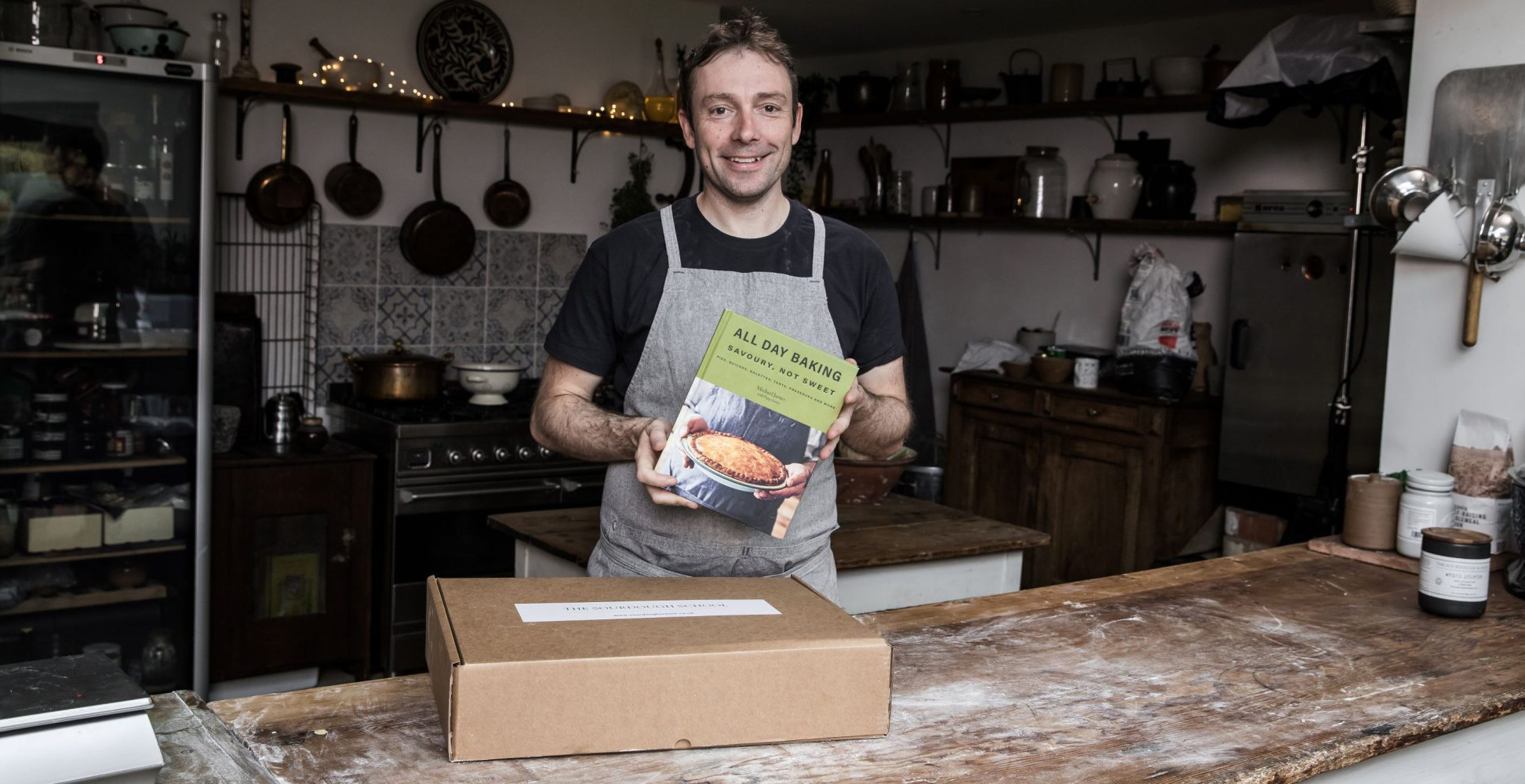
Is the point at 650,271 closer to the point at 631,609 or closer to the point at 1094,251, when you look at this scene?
the point at 631,609

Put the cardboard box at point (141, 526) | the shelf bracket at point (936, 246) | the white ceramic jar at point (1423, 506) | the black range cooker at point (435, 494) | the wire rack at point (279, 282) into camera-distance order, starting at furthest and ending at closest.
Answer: the shelf bracket at point (936, 246)
the wire rack at point (279, 282)
the black range cooker at point (435, 494)
the cardboard box at point (141, 526)
the white ceramic jar at point (1423, 506)

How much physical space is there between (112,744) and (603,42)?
14.9 ft

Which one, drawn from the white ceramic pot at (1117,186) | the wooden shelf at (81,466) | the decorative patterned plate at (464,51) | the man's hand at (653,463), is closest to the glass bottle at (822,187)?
the white ceramic pot at (1117,186)

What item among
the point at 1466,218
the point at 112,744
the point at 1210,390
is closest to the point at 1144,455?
the point at 1210,390

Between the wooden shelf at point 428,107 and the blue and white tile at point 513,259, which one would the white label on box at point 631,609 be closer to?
the wooden shelf at point 428,107

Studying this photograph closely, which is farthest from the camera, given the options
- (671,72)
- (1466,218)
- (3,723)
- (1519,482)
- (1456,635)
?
(671,72)

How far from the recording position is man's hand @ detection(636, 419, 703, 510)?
5.17ft

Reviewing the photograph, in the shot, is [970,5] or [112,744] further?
[970,5]

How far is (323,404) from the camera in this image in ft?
15.3

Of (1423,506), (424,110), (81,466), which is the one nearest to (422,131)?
(424,110)

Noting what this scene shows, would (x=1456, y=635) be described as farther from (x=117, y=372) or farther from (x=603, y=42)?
(x=603, y=42)

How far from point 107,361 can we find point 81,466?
0.31 meters

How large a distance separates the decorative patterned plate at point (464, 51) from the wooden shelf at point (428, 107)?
0.29 ft

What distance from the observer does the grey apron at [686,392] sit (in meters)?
1.88
